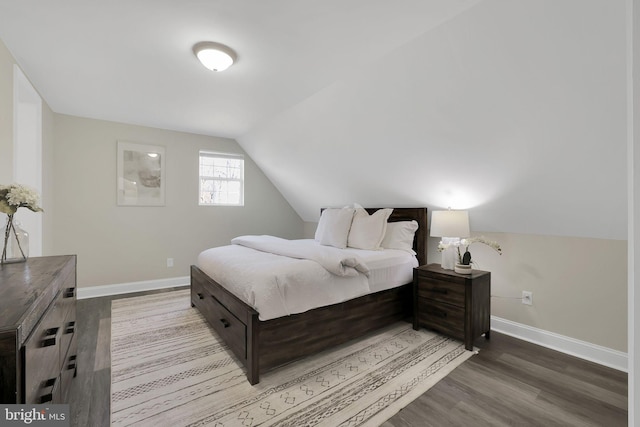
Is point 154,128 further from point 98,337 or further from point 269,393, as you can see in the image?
point 269,393

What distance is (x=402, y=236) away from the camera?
10.5 feet

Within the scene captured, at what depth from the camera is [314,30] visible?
1.84 m

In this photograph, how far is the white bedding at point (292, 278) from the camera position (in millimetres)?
1926

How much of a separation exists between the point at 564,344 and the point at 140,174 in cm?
510

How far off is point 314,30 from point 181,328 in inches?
109

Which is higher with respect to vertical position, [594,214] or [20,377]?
[594,214]

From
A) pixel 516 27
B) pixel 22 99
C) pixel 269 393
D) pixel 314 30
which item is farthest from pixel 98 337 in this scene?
pixel 516 27

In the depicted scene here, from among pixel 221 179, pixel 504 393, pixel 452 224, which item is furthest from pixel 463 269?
pixel 221 179

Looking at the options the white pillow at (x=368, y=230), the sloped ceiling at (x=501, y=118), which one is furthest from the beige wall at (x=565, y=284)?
the white pillow at (x=368, y=230)

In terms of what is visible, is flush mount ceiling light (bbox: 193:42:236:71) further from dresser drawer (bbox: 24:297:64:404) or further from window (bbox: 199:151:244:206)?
window (bbox: 199:151:244:206)

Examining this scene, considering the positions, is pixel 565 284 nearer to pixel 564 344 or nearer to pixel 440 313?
pixel 564 344

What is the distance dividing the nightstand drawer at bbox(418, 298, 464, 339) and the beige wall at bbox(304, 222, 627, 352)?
2.19 ft

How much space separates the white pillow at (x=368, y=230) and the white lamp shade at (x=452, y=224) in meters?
0.71

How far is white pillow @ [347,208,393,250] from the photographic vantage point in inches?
127
